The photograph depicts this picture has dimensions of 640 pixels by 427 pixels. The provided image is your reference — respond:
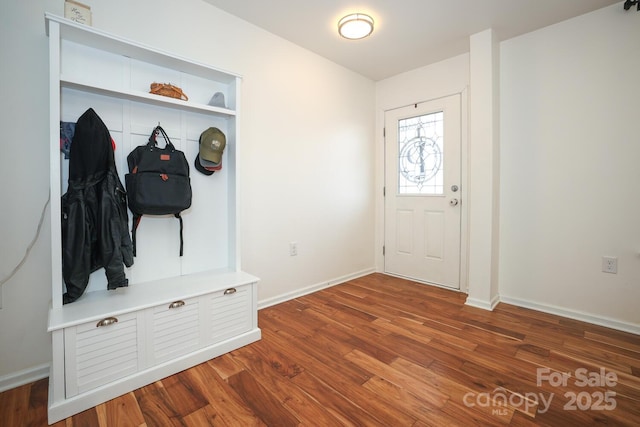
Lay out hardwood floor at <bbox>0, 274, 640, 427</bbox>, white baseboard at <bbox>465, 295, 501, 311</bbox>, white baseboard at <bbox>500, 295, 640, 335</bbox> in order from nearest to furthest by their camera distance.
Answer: hardwood floor at <bbox>0, 274, 640, 427</bbox> < white baseboard at <bbox>500, 295, 640, 335</bbox> < white baseboard at <bbox>465, 295, 501, 311</bbox>

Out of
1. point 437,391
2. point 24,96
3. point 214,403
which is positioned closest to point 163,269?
point 214,403

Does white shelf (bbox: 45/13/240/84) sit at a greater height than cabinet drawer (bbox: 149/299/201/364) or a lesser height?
greater

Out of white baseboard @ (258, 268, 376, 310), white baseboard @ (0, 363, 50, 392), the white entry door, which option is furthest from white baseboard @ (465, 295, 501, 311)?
white baseboard @ (0, 363, 50, 392)

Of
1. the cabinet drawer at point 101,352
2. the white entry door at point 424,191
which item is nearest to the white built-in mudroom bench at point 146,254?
the cabinet drawer at point 101,352

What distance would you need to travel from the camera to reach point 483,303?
264cm

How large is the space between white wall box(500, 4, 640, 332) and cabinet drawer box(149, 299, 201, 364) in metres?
2.75

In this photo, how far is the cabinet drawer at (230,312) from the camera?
1.86 metres

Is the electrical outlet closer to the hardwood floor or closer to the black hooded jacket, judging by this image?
the hardwood floor

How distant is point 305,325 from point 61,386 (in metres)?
1.44

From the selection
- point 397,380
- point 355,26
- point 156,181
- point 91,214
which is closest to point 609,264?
point 397,380

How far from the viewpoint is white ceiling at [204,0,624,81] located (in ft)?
7.30

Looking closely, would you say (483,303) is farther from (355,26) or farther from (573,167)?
(355,26)

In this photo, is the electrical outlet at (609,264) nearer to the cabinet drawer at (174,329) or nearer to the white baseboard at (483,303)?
the white baseboard at (483,303)

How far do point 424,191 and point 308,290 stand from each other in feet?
5.70
